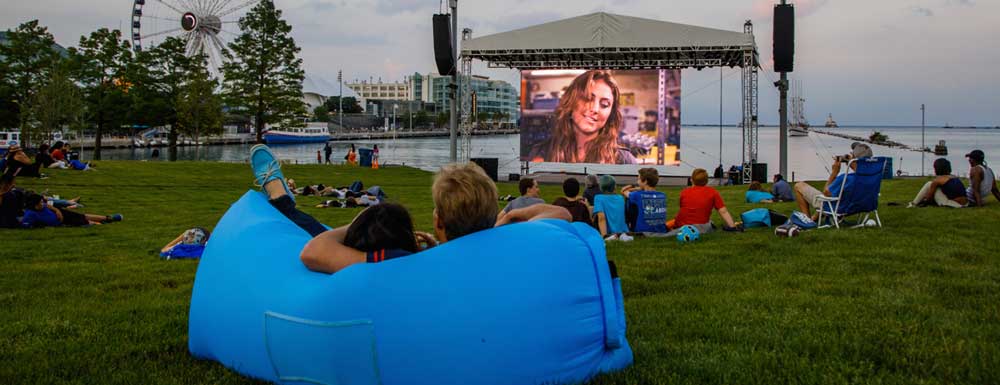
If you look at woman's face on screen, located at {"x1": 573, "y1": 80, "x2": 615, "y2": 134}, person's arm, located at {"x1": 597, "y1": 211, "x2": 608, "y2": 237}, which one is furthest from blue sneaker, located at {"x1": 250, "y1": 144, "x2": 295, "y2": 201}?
woman's face on screen, located at {"x1": 573, "y1": 80, "x2": 615, "y2": 134}

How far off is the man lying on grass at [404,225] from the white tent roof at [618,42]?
20825 mm

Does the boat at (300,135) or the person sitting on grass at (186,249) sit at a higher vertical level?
the boat at (300,135)

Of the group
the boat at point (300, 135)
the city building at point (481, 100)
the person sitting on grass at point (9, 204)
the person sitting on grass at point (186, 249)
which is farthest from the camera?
the city building at point (481, 100)

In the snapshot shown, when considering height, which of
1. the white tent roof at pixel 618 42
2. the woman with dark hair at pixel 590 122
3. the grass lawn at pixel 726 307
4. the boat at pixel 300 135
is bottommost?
the grass lawn at pixel 726 307

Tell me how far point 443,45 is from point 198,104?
30.1m

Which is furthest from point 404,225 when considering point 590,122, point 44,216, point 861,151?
point 590,122

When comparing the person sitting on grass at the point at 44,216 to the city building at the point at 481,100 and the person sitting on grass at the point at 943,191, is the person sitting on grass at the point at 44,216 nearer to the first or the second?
the person sitting on grass at the point at 943,191

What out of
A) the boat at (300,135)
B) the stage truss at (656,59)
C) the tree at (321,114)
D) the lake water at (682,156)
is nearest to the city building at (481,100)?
the tree at (321,114)

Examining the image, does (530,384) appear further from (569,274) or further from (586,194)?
(586,194)

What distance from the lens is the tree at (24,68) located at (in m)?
38.5

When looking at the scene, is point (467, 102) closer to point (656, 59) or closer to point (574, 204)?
point (656, 59)

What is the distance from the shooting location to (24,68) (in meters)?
39.4

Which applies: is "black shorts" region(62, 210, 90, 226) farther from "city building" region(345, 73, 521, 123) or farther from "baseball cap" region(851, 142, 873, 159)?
"city building" region(345, 73, 521, 123)

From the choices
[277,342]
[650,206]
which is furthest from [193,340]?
[650,206]
